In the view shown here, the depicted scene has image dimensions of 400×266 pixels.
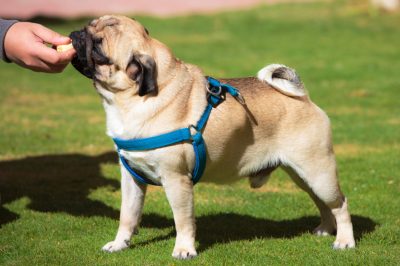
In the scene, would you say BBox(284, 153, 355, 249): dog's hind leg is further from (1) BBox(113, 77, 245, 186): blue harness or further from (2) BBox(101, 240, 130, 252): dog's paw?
(2) BBox(101, 240, 130, 252): dog's paw

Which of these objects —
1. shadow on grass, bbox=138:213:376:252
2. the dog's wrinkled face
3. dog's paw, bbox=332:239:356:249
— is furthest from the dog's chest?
dog's paw, bbox=332:239:356:249

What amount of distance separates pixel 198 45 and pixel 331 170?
15.3 m

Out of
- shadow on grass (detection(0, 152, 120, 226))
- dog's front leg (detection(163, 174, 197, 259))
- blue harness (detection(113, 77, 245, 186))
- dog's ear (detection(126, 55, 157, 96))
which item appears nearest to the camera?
dog's ear (detection(126, 55, 157, 96))

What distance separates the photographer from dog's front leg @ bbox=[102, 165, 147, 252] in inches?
250

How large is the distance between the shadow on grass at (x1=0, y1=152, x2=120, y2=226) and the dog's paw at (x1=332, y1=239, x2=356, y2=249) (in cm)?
243

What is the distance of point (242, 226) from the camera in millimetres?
7273

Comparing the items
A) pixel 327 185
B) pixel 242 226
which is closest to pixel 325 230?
pixel 327 185

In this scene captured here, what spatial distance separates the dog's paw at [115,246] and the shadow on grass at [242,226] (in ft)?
0.61

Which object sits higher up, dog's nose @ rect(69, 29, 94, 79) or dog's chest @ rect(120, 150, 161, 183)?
dog's nose @ rect(69, 29, 94, 79)

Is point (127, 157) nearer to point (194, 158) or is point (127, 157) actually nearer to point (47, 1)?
point (194, 158)

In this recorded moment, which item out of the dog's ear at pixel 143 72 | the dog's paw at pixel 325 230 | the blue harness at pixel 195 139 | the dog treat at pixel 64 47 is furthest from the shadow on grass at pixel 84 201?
the dog treat at pixel 64 47

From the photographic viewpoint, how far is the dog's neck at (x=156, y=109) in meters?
5.74

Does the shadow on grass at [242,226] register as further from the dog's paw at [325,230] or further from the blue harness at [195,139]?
the blue harness at [195,139]

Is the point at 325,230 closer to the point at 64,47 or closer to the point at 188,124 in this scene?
the point at 188,124
